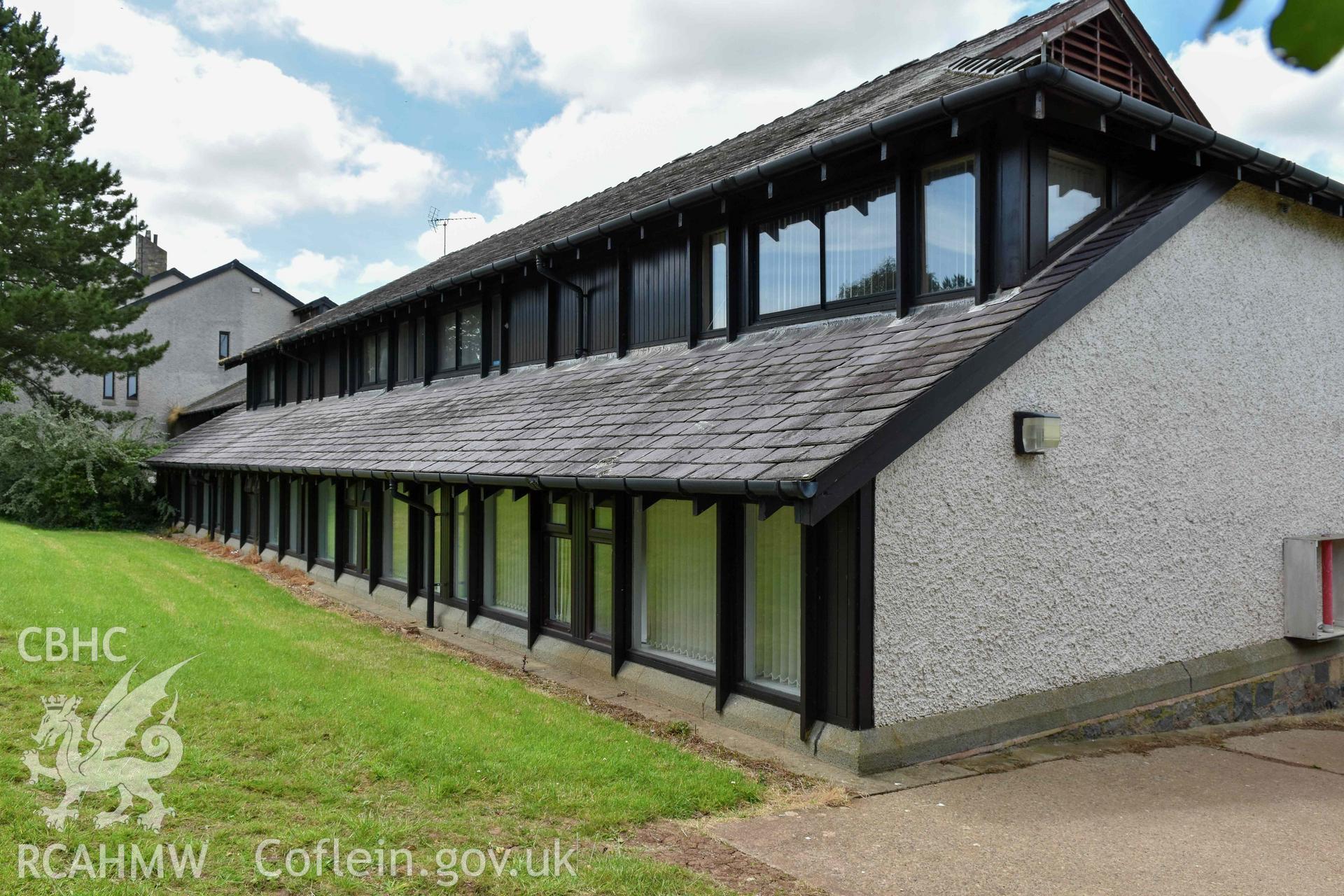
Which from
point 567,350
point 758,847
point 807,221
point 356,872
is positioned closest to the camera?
point 356,872

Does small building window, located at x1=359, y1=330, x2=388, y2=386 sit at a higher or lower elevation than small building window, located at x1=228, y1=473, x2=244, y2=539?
higher

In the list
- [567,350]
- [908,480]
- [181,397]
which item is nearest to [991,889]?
[908,480]

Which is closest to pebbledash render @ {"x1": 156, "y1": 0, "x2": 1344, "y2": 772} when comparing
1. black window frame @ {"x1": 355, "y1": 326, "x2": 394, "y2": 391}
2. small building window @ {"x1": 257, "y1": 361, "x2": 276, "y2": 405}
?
black window frame @ {"x1": 355, "y1": 326, "x2": 394, "y2": 391}

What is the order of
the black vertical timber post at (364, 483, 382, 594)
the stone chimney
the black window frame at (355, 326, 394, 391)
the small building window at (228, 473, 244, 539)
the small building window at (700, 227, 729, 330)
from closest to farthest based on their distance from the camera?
the small building window at (700, 227, 729, 330)
the black vertical timber post at (364, 483, 382, 594)
the black window frame at (355, 326, 394, 391)
the small building window at (228, 473, 244, 539)
the stone chimney

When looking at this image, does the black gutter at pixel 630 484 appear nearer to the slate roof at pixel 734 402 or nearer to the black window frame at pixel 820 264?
the slate roof at pixel 734 402

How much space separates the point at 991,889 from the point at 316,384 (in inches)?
800

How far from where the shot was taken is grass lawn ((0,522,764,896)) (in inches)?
185

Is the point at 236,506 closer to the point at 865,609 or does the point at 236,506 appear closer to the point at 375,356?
the point at 375,356

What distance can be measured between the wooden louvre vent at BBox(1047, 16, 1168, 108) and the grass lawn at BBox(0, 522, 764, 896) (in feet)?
27.9

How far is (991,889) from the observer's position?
15.8 ft

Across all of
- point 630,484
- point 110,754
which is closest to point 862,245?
point 630,484

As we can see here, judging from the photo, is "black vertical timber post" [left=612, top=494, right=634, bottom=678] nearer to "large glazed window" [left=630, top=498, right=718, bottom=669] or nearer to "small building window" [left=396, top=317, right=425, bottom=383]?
"large glazed window" [left=630, top=498, right=718, bottom=669]

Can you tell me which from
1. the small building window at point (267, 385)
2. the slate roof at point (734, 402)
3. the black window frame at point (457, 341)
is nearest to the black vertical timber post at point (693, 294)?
the slate roof at point (734, 402)

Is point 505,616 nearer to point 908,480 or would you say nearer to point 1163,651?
point 908,480
